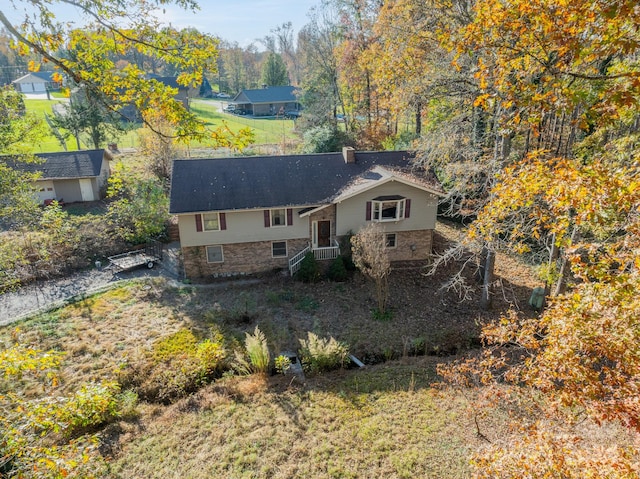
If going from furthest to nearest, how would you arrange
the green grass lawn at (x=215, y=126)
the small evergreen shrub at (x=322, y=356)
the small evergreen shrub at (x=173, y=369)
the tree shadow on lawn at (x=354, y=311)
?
the green grass lawn at (x=215, y=126) < the tree shadow on lawn at (x=354, y=311) < the small evergreen shrub at (x=322, y=356) < the small evergreen shrub at (x=173, y=369)

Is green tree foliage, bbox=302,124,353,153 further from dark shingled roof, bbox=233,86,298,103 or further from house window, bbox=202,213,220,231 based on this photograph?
dark shingled roof, bbox=233,86,298,103

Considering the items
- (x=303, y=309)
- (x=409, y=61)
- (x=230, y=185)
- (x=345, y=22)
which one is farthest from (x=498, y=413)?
(x=345, y=22)

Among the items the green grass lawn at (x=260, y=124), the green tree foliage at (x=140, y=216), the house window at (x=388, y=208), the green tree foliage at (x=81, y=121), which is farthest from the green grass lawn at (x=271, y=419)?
the green grass lawn at (x=260, y=124)

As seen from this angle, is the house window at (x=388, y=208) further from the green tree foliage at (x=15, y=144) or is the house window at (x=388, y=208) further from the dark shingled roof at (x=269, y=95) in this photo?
the dark shingled roof at (x=269, y=95)

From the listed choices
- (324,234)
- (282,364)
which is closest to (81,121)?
(324,234)

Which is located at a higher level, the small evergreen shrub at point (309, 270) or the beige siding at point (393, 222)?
the beige siding at point (393, 222)

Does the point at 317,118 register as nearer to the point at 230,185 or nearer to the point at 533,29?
the point at 230,185

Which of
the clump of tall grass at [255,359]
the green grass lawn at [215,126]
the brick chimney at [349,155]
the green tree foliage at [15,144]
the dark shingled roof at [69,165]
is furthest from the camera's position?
the green grass lawn at [215,126]
